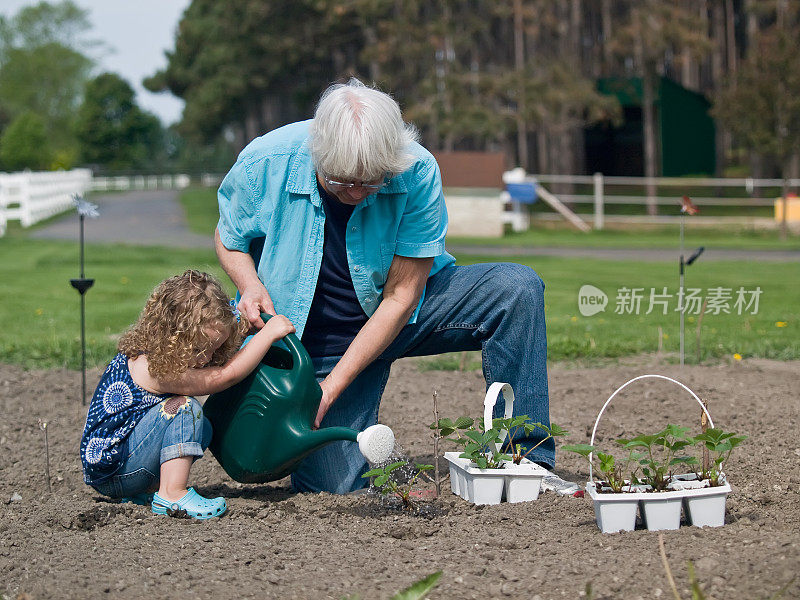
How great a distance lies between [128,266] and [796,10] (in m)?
17.6

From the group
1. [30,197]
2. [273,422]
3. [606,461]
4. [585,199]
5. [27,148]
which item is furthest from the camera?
[27,148]

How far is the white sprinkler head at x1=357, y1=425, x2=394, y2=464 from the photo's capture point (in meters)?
2.80

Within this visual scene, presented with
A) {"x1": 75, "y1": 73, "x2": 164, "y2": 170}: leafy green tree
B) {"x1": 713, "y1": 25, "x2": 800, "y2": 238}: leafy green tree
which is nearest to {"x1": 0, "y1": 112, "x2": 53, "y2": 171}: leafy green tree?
{"x1": 75, "y1": 73, "x2": 164, "y2": 170}: leafy green tree

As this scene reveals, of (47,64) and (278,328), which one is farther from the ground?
(47,64)

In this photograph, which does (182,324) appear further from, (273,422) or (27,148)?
(27,148)

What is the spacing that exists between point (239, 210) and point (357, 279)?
46 cm

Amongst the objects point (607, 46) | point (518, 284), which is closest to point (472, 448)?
point (518, 284)

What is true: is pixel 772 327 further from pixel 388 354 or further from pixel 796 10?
pixel 796 10

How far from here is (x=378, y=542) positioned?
2762 millimetres

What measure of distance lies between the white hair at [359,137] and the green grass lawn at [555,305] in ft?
2.45

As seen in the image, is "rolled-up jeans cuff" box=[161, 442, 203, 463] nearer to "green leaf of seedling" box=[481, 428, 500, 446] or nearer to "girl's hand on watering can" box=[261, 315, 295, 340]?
"girl's hand on watering can" box=[261, 315, 295, 340]

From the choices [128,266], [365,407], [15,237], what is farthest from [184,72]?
[365,407]

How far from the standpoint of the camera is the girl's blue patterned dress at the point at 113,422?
313 centimetres

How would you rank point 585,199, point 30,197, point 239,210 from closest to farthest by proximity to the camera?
point 239,210 → point 585,199 → point 30,197
